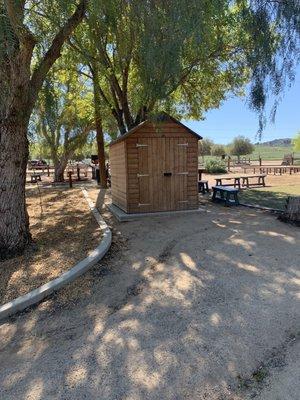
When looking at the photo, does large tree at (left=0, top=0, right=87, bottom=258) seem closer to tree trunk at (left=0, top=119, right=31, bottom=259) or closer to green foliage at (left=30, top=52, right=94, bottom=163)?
tree trunk at (left=0, top=119, right=31, bottom=259)

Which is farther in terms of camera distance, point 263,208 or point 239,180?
point 239,180

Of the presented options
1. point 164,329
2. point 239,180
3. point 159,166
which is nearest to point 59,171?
point 239,180

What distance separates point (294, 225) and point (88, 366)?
18.5 ft

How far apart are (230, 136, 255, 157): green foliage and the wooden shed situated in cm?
6152

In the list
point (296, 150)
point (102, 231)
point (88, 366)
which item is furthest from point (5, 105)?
point (296, 150)

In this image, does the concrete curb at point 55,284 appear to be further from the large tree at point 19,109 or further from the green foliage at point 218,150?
the green foliage at point 218,150

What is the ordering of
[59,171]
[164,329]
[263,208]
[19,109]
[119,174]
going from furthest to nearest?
[59,171] < [119,174] < [263,208] < [19,109] < [164,329]

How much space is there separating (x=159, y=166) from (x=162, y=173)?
195mm

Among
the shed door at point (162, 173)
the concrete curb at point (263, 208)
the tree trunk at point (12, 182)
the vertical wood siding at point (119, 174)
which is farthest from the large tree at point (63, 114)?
the concrete curb at point (263, 208)

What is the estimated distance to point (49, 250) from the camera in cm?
604

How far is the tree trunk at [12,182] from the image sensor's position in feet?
18.7

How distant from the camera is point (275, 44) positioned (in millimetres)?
5336

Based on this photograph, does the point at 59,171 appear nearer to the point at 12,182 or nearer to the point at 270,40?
the point at 12,182

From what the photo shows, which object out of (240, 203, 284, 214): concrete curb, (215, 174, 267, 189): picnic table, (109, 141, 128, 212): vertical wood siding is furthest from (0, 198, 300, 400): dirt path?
(215, 174, 267, 189): picnic table
